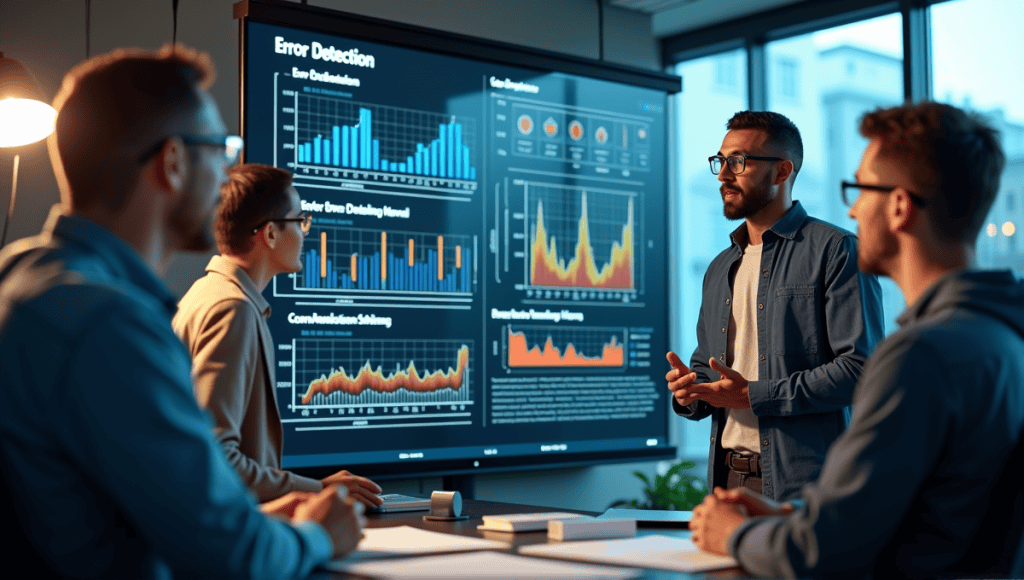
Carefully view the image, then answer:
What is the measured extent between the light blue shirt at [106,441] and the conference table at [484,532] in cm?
34

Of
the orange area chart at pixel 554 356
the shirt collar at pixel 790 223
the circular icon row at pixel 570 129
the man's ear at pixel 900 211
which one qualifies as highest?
the circular icon row at pixel 570 129

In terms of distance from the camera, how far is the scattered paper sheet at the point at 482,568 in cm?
146

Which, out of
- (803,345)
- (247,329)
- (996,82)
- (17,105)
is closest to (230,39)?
(17,105)

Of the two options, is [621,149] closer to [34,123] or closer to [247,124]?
[247,124]

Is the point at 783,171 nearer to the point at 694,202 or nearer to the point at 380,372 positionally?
the point at 380,372

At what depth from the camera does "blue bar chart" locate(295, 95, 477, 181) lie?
149 inches

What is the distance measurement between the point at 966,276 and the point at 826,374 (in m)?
1.12

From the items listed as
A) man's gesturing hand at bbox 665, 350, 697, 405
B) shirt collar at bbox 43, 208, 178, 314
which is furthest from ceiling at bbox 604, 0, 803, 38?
shirt collar at bbox 43, 208, 178, 314

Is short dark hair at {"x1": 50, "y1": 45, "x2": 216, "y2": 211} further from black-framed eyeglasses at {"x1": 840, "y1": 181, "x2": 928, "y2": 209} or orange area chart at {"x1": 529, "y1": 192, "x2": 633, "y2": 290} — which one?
orange area chart at {"x1": 529, "y1": 192, "x2": 633, "y2": 290}

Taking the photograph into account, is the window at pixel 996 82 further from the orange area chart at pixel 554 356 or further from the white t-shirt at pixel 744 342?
the white t-shirt at pixel 744 342

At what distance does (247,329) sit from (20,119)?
145 centimetres

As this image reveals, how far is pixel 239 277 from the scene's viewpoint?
236 centimetres

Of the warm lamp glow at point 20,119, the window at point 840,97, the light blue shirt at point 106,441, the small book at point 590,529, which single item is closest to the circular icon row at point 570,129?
the window at point 840,97

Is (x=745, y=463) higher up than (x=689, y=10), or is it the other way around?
(x=689, y=10)
